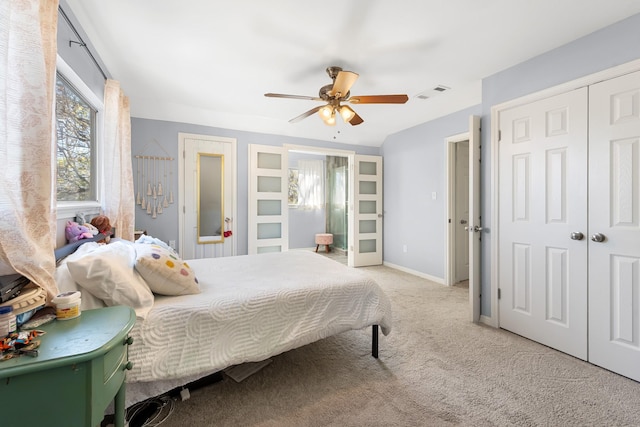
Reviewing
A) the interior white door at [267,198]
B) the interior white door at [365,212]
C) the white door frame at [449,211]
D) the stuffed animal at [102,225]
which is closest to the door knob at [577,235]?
the white door frame at [449,211]

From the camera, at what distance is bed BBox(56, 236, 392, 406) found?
4.33 ft

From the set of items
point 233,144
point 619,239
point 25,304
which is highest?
point 233,144

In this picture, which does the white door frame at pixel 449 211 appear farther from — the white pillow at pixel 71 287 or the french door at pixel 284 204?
the white pillow at pixel 71 287

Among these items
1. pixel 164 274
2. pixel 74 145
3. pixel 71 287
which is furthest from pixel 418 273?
pixel 74 145

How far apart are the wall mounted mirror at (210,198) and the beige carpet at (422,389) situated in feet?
8.42

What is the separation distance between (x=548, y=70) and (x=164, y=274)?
3278 millimetres

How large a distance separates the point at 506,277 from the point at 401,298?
3.99 feet

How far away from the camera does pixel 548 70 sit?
229 cm

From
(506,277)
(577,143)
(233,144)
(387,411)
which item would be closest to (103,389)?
(387,411)

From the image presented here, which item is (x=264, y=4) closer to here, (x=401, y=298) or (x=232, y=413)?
(x=232, y=413)

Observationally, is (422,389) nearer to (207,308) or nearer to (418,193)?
(207,308)

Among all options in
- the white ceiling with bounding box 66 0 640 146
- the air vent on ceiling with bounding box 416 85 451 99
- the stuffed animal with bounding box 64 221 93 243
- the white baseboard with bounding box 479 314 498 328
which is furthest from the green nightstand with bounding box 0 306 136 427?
the air vent on ceiling with bounding box 416 85 451 99

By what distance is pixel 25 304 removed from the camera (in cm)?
98

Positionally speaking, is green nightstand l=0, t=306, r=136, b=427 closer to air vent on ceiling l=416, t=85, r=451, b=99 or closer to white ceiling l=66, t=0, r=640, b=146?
white ceiling l=66, t=0, r=640, b=146
